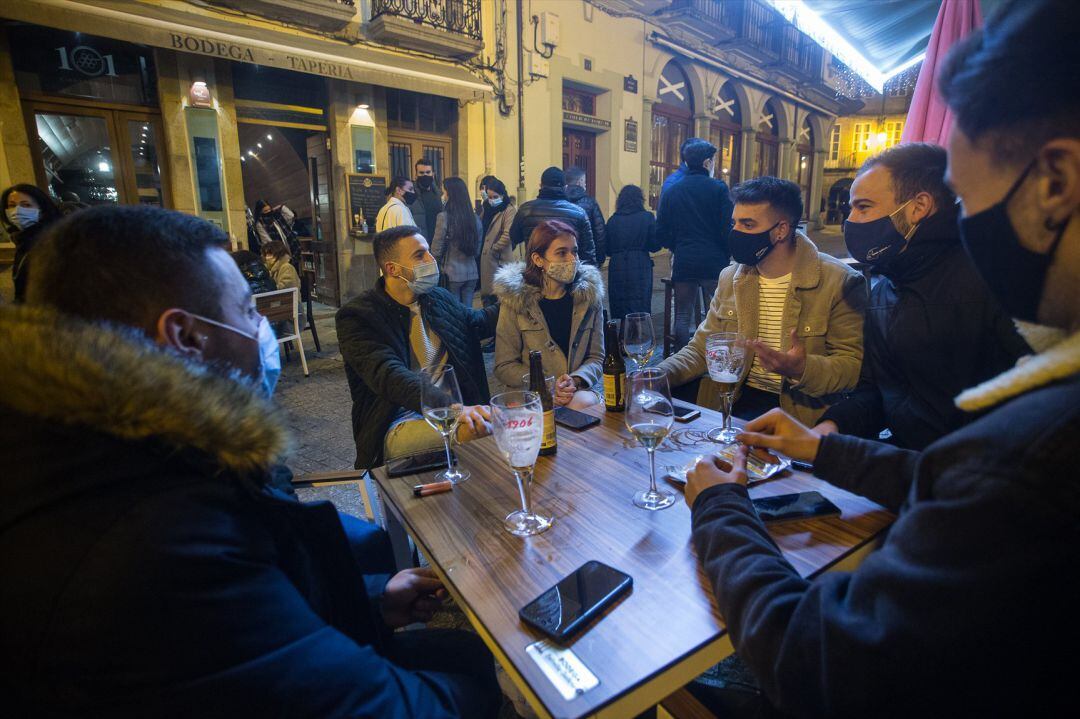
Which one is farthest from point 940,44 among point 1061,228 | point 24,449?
point 24,449

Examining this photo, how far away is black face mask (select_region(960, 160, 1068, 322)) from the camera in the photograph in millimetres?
773

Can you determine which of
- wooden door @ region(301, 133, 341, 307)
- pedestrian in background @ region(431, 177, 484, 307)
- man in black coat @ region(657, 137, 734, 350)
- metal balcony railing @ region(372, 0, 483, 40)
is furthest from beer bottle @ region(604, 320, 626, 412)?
metal balcony railing @ region(372, 0, 483, 40)

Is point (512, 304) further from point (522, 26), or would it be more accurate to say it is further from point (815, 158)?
point (815, 158)

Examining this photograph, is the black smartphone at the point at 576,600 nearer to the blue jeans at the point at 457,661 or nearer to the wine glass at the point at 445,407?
the blue jeans at the point at 457,661

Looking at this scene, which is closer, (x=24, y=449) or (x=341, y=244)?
(x=24, y=449)

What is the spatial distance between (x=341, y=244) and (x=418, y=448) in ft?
22.2

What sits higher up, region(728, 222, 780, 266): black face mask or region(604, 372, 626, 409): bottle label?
region(728, 222, 780, 266): black face mask

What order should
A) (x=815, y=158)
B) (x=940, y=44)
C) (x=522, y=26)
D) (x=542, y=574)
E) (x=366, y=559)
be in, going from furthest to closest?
Answer: (x=815, y=158)
(x=522, y=26)
(x=940, y=44)
(x=366, y=559)
(x=542, y=574)

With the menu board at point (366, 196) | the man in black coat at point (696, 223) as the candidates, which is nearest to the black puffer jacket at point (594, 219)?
the man in black coat at point (696, 223)

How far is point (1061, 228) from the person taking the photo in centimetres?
73

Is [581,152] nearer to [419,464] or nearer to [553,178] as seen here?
[553,178]

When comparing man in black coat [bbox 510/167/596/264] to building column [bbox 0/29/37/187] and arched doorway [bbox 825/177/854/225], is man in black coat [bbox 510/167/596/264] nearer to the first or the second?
building column [bbox 0/29/37/187]

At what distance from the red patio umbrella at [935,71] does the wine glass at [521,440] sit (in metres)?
2.02

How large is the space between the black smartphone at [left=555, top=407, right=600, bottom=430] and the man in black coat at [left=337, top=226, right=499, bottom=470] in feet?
1.92
